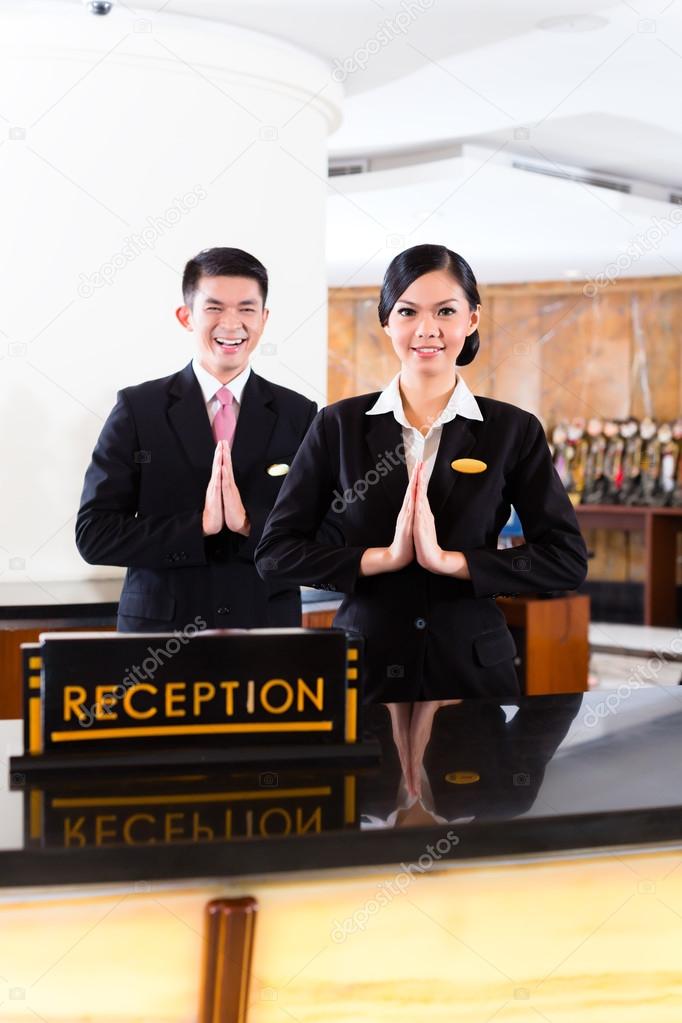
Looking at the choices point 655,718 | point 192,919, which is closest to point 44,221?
point 655,718

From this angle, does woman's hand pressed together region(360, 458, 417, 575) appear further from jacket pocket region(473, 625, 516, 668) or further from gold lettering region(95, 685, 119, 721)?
gold lettering region(95, 685, 119, 721)

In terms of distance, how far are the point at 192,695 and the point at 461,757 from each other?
0.42 meters

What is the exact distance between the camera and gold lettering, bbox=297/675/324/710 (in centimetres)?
169

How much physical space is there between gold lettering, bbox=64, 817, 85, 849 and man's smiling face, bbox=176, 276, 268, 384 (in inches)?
61.2

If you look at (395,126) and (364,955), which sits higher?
(395,126)

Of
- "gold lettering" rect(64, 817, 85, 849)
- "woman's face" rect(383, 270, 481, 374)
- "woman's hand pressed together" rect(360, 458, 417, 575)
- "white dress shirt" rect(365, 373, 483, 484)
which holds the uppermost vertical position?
"woman's face" rect(383, 270, 481, 374)

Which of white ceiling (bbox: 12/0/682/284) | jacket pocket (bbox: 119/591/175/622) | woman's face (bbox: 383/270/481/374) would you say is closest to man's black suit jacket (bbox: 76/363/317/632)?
jacket pocket (bbox: 119/591/175/622)

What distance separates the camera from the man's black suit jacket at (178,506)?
2719 mm

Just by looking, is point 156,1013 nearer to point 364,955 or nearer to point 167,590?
point 364,955

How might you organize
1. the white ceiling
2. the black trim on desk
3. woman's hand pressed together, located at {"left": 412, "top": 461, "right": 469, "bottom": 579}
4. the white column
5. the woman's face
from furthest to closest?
the white ceiling < the white column < the woman's face < woman's hand pressed together, located at {"left": 412, "top": 461, "right": 469, "bottom": 579} < the black trim on desk

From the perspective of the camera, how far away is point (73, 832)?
1408 millimetres

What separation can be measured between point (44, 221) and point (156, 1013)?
345 centimetres

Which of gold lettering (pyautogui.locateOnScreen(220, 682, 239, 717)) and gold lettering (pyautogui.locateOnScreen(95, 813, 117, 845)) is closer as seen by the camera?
gold lettering (pyautogui.locateOnScreen(95, 813, 117, 845))

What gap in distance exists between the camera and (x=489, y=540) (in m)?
2.37
